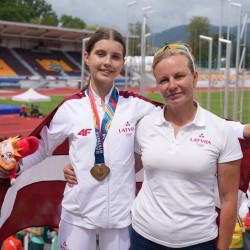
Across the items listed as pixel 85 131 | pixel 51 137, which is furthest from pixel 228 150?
pixel 51 137

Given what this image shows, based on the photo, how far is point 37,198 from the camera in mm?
2715

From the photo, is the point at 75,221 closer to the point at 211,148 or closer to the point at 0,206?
the point at 0,206

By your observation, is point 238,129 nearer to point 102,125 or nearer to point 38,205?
point 102,125

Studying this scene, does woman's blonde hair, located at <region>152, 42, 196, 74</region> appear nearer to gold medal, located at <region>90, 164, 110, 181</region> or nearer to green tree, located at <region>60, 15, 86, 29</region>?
gold medal, located at <region>90, 164, 110, 181</region>

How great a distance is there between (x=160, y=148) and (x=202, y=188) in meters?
0.25

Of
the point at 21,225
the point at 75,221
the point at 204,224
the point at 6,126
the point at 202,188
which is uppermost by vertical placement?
the point at 202,188

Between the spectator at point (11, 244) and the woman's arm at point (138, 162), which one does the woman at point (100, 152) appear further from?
the spectator at point (11, 244)

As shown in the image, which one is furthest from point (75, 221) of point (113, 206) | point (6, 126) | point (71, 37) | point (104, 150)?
point (71, 37)

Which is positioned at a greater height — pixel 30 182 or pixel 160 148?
pixel 160 148

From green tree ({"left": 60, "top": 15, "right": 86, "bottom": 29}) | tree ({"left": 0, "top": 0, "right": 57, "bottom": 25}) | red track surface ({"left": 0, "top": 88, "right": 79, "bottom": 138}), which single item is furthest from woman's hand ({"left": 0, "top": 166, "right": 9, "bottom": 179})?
green tree ({"left": 60, "top": 15, "right": 86, "bottom": 29})

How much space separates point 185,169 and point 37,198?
1.29 meters

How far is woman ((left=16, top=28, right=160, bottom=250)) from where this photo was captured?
2.11 metres

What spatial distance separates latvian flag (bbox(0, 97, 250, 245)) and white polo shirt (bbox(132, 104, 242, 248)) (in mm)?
775

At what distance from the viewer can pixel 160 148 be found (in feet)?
5.96
